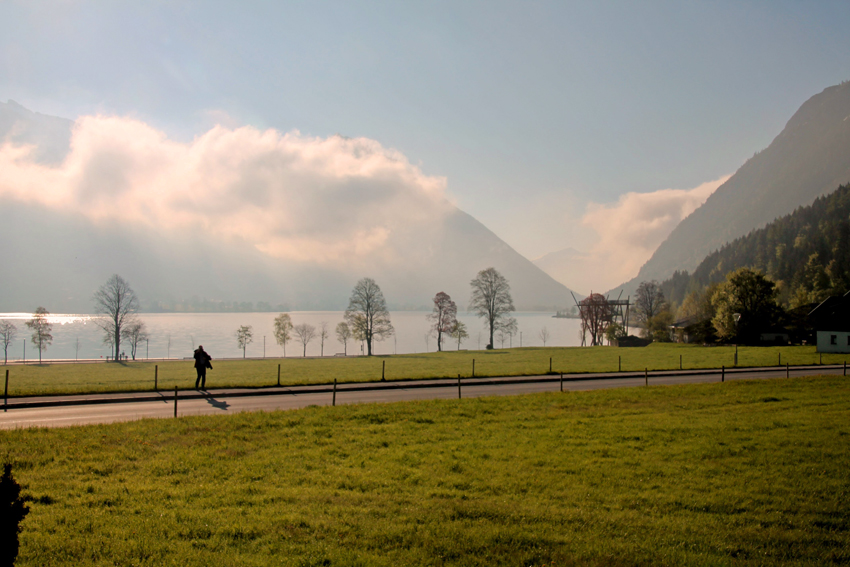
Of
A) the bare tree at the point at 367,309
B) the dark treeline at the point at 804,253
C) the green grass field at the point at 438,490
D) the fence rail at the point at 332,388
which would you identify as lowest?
the fence rail at the point at 332,388

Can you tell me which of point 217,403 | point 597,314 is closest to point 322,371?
point 217,403

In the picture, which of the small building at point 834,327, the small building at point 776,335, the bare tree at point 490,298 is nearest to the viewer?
the small building at point 834,327

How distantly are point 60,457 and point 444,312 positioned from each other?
75.3 metres

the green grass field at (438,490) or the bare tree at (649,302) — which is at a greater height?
the bare tree at (649,302)

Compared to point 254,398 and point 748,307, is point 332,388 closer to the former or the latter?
point 254,398

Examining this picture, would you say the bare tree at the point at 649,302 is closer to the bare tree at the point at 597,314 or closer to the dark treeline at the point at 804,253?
the bare tree at the point at 597,314

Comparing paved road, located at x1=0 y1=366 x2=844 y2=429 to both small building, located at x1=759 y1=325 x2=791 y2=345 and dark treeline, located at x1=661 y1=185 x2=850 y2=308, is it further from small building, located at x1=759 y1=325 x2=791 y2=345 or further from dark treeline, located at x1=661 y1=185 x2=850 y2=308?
dark treeline, located at x1=661 y1=185 x2=850 y2=308

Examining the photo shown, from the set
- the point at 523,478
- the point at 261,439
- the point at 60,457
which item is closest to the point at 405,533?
the point at 523,478

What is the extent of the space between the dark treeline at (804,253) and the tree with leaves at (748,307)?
20193 millimetres

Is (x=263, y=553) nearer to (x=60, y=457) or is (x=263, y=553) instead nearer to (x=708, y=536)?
(x=708, y=536)

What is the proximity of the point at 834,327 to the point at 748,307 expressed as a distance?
18.2 metres

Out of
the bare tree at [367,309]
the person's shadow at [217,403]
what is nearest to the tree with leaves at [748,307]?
the bare tree at [367,309]

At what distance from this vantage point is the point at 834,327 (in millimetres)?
58531

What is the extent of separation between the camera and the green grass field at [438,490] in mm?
6641
